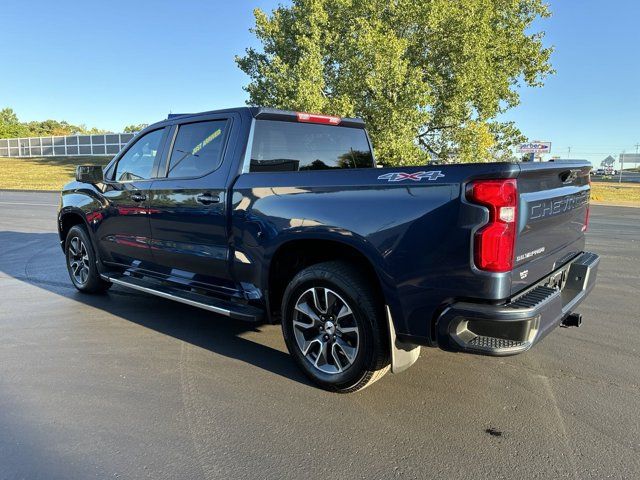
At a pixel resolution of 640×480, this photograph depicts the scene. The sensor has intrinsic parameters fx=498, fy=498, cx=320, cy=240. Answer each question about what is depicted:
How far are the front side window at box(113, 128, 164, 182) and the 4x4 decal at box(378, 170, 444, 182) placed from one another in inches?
109

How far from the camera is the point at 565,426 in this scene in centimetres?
302

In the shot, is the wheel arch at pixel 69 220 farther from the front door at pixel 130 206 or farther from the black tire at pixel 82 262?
the front door at pixel 130 206

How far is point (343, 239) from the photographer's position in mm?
3246

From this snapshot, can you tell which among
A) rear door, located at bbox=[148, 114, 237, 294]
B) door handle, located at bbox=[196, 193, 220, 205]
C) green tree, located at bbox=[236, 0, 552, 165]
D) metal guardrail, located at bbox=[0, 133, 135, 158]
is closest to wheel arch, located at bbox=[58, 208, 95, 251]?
rear door, located at bbox=[148, 114, 237, 294]

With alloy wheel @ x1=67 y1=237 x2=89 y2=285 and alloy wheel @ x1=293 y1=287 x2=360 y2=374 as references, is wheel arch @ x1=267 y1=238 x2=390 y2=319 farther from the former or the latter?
alloy wheel @ x1=67 y1=237 x2=89 y2=285

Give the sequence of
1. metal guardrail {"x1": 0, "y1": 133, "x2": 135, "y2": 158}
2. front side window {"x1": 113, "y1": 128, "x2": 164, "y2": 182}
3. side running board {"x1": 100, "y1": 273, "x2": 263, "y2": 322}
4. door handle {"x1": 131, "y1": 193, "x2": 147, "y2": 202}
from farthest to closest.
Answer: metal guardrail {"x1": 0, "y1": 133, "x2": 135, "y2": 158}, front side window {"x1": 113, "y1": 128, "x2": 164, "y2": 182}, door handle {"x1": 131, "y1": 193, "x2": 147, "y2": 202}, side running board {"x1": 100, "y1": 273, "x2": 263, "y2": 322}

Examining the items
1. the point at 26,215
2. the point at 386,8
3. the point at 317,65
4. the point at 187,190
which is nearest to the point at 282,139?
the point at 187,190

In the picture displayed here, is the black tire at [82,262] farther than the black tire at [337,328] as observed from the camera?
Yes

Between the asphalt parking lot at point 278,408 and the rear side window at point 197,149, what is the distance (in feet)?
5.02

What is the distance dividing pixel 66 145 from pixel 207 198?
2167 inches

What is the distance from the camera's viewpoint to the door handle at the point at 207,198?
406 centimetres

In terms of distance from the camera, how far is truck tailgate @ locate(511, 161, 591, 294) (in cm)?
288

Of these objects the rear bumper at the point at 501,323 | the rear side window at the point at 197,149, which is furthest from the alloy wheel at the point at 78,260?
the rear bumper at the point at 501,323

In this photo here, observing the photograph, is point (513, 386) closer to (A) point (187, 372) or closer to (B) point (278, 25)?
(A) point (187, 372)
